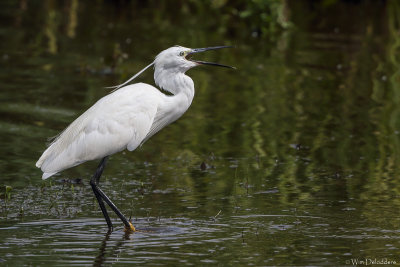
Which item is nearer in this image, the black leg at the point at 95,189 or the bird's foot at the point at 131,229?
the bird's foot at the point at 131,229

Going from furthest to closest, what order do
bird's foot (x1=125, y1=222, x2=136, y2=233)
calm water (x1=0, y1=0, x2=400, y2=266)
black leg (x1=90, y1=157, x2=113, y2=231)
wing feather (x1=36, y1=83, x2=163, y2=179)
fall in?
1. wing feather (x1=36, y1=83, x2=163, y2=179)
2. black leg (x1=90, y1=157, x2=113, y2=231)
3. bird's foot (x1=125, y1=222, x2=136, y2=233)
4. calm water (x1=0, y1=0, x2=400, y2=266)

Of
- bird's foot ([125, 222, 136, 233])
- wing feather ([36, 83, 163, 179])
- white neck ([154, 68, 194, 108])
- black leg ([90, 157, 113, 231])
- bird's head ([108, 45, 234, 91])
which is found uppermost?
bird's head ([108, 45, 234, 91])

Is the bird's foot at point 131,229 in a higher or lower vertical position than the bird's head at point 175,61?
lower

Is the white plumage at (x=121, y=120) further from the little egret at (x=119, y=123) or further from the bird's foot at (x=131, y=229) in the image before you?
the bird's foot at (x=131, y=229)

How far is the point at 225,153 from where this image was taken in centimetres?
994

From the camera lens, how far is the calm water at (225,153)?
21.8 feet

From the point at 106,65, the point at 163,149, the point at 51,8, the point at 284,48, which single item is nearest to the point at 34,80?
the point at 106,65

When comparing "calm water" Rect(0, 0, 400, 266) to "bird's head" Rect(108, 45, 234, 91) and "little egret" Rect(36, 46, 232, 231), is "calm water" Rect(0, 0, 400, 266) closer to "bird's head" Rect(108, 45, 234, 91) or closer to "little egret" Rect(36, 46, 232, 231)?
"little egret" Rect(36, 46, 232, 231)

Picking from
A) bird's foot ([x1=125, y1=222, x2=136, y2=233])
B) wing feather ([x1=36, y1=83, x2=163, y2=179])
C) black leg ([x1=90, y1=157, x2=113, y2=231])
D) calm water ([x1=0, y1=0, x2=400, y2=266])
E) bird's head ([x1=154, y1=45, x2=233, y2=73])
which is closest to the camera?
calm water ([x1=0, y1=0, x2=400, y2=266])

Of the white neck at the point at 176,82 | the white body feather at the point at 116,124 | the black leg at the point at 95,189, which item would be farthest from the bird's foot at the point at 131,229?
the white neck at the point at 176,82

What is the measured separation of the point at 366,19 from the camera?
21.3m

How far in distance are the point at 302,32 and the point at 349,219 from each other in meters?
12.9

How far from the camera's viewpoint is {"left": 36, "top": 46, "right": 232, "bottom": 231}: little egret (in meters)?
7.35

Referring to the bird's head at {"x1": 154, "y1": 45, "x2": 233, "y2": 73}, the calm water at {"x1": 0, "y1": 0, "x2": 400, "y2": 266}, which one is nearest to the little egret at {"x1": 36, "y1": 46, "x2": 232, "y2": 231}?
the bird's head at {"x1": 154, "y1": 45, "x2": 233, "y2": 73}
